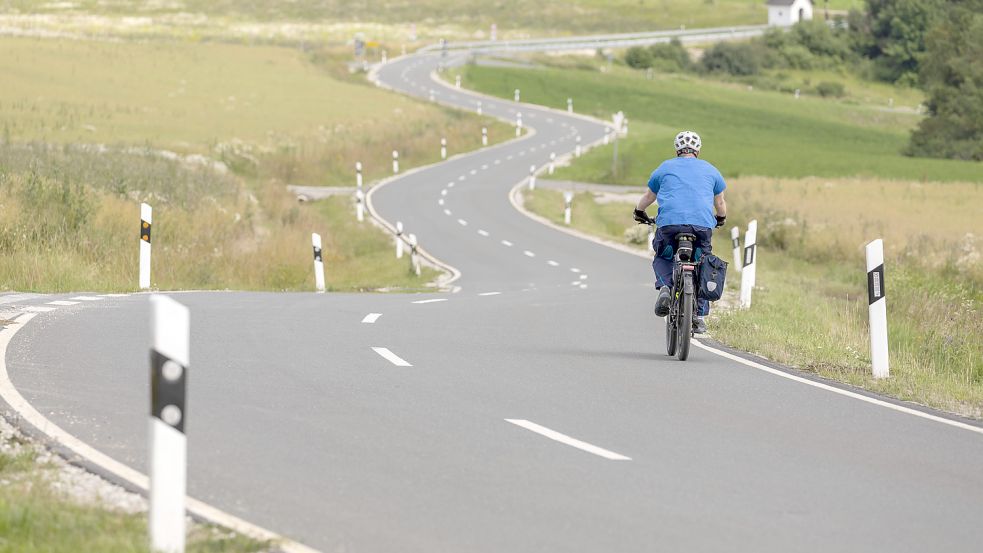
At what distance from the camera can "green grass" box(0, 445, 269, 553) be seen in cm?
598

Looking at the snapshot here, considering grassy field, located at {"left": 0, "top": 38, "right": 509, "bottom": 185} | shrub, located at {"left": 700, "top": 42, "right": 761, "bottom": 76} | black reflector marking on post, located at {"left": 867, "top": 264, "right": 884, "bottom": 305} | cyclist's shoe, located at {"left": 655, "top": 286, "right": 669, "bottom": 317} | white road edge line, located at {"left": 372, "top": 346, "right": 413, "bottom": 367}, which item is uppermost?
black reflector marking on post, located at {"left": 867, "top": 264, "right": 884, "bottom": 305}

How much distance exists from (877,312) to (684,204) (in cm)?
194

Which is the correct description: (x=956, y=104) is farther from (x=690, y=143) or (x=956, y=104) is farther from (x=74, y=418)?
(x=74, y=418)

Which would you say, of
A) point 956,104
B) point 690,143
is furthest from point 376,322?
point 956,104

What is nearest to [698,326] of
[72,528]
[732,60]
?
[72,528]

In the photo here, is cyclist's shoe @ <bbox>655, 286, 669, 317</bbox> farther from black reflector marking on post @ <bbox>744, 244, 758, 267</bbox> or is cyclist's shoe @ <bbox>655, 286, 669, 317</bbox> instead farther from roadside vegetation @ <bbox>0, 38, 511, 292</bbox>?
roadside vegetation @ <bbox>0, 38, 511, 292</bbox>

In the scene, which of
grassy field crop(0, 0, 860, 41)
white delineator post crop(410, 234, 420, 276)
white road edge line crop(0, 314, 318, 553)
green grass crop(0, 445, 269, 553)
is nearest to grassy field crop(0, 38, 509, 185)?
white delineator post crop(410, 234, 420, 276)

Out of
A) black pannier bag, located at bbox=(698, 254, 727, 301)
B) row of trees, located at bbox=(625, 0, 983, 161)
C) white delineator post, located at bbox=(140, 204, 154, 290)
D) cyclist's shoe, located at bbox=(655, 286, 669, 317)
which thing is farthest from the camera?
row of trees, located at bbox=(625, 0, 983, 161)

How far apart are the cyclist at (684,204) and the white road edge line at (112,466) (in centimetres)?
581

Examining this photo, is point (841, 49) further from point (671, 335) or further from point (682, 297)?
point (682, 297)

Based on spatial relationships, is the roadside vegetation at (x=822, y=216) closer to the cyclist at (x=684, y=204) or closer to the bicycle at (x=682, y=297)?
the bicycle at (x=682, y=297)

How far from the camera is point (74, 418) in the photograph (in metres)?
9.12

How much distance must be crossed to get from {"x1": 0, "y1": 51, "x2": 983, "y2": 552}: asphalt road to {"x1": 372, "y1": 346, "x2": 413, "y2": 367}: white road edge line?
69 mm

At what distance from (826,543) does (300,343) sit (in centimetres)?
759
